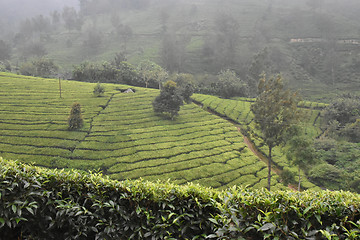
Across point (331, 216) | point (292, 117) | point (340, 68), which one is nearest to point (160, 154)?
point (292, 117)

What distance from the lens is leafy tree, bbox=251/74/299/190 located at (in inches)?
577

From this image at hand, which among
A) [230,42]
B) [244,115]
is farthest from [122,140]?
[230,42]

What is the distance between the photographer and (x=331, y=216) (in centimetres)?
312

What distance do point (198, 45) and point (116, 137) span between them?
61.3 metres

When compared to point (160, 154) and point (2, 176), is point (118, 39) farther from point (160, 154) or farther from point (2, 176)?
point (2, 176)

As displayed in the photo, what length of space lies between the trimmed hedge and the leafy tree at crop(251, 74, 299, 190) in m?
11.9

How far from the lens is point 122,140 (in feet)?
56.9

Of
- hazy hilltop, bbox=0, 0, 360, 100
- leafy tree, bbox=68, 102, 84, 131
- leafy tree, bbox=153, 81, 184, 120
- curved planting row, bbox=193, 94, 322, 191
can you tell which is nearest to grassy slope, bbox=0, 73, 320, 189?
leafy tree, bbox=68, 102, 84, 131

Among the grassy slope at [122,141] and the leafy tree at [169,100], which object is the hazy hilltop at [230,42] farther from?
the grassy slope at [122,141]

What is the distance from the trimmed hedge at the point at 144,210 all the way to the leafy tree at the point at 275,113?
39.1 ft

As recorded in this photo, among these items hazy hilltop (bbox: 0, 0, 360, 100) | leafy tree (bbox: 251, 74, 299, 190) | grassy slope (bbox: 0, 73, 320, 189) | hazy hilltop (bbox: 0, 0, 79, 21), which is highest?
hazy hilltop (bbox: 0, 0, 79, 21)

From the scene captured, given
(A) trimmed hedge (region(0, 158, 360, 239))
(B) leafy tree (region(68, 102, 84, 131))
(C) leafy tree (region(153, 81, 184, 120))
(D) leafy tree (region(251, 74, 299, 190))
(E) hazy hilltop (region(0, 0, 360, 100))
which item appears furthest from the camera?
(E) hazy hilltop (region(0, 0, 360, 100))

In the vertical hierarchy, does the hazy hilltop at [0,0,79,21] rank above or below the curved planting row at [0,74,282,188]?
above

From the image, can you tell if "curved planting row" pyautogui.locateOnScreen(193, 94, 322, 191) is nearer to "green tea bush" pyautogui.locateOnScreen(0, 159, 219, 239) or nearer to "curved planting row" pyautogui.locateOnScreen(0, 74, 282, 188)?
"curved planting row" pyautogui.locateOnScreen(0, 74, 282, 188)
